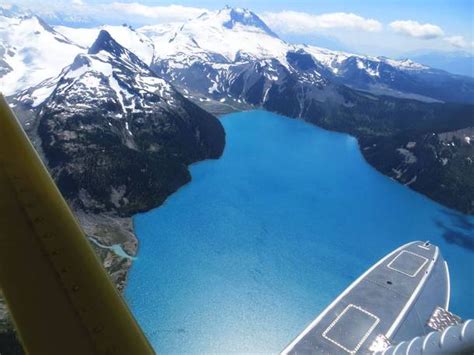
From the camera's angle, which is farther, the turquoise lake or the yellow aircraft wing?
the turquoise lake

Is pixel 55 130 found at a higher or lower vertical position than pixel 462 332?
lower

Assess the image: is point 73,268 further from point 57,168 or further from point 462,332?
point 57,168

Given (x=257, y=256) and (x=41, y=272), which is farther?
(x=257, y=256)

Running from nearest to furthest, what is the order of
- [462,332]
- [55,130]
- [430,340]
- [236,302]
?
[462,332] → [430,340] → [236,302] → [55,130]

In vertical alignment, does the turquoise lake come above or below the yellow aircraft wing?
below

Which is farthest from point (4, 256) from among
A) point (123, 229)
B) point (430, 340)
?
point (123, 229)

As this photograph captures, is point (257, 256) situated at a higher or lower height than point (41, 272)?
lower
